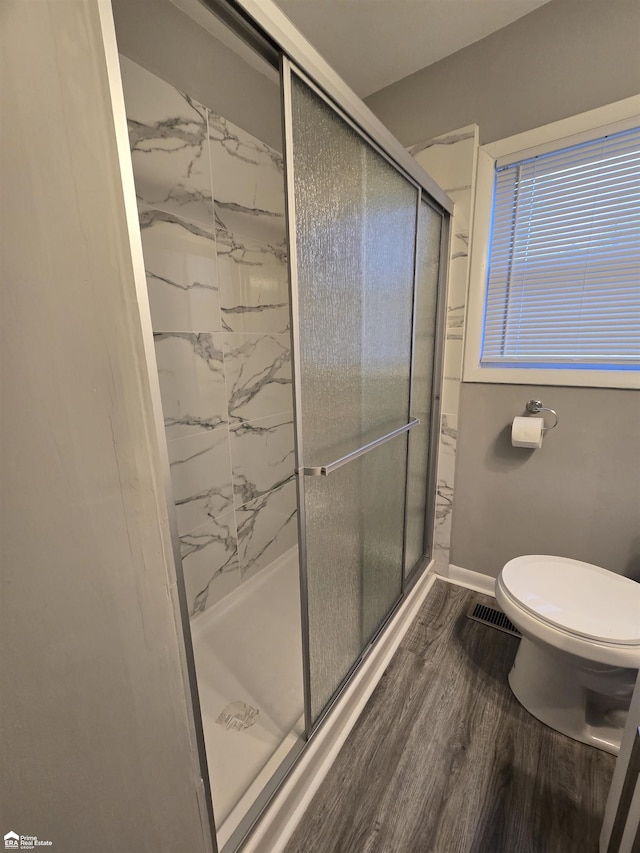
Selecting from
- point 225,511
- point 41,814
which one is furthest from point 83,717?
point 225,511

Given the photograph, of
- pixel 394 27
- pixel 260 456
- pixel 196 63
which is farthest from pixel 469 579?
pixel 196 63

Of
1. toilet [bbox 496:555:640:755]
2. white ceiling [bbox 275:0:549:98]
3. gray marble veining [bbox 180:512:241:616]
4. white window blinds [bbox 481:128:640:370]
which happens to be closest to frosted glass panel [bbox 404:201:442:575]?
white window blinds [bbox 481:128:640:370]

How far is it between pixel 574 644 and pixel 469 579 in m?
0.88

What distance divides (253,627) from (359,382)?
130 centimetres

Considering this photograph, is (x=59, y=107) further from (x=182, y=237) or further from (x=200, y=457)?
(x=200, y=457)

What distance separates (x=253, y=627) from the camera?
1688 mm

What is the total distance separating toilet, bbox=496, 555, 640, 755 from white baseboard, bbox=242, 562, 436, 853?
1.60 feet

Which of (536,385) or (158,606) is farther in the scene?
(536,385)

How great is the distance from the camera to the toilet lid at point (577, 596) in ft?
3.52

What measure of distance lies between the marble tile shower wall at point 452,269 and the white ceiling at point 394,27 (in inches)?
12.6

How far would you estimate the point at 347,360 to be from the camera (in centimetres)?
110

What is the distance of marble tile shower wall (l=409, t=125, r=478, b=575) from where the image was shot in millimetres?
1581

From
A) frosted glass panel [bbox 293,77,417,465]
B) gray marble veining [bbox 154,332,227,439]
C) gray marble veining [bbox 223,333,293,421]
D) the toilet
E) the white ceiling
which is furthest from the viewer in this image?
gray marble veining [bbox 223,333,293,421]

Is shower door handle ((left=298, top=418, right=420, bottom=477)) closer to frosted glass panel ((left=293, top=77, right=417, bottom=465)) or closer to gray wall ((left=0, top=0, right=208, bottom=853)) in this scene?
frosted glass panel ((left=293, top=77, right=417, bottom=465))
